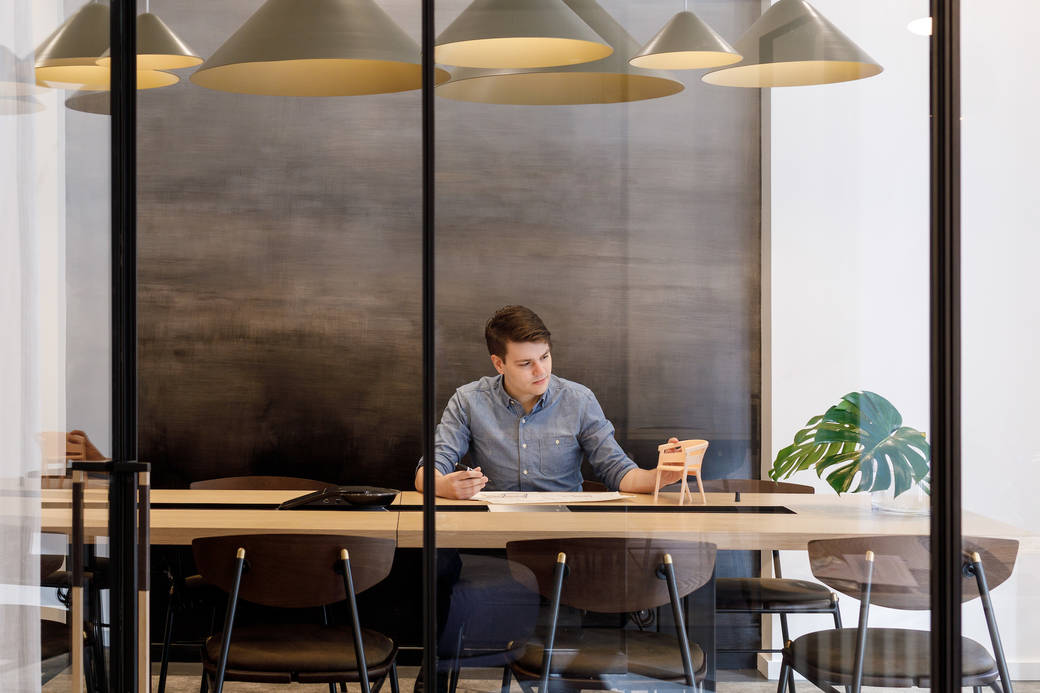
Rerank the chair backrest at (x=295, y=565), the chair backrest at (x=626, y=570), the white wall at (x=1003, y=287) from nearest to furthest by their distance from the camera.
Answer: the white wall at (x=1003, y=287)
the chair backrest at (x=626, y=570)
the chair backrest at (x=295, y=565)

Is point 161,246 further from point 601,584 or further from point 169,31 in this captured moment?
point 601,584

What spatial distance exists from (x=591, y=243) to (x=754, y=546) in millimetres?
919

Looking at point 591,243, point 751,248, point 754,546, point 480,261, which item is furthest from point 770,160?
point 754,546

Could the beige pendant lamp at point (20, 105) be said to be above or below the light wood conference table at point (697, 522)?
above

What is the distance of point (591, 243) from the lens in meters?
2.38

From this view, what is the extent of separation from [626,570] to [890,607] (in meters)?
0.71

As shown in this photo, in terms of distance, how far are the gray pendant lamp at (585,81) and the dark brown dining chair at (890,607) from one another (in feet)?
4.28

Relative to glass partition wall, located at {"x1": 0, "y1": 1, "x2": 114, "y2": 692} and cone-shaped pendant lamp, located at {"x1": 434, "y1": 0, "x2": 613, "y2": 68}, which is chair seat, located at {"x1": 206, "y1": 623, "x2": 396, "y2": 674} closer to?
glass partition wall, located at {"x1": 0, "y1": 1, "x2": 114, "y2": 692}

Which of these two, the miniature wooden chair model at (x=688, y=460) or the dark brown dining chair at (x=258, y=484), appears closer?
the miniature wooden chair model at (x=688, y=460)

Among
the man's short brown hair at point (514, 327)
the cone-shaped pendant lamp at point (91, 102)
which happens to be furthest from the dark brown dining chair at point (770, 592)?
the cone-shaped pendant lamp at point (91, 102)

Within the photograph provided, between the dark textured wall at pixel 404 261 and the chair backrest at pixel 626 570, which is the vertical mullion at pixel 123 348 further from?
the chair backrest at pixel 626 570

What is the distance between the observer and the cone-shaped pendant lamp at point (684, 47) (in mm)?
2359

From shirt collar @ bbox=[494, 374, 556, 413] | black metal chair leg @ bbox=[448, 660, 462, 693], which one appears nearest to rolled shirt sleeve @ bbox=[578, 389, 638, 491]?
shirt collar @ bbox=[494, 374, 556, 413]


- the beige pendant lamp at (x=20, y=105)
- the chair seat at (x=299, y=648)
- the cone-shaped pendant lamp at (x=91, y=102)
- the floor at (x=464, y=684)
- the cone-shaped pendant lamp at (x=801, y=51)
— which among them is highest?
the cone-shaped pendant lamp at (x=801, y=51)
